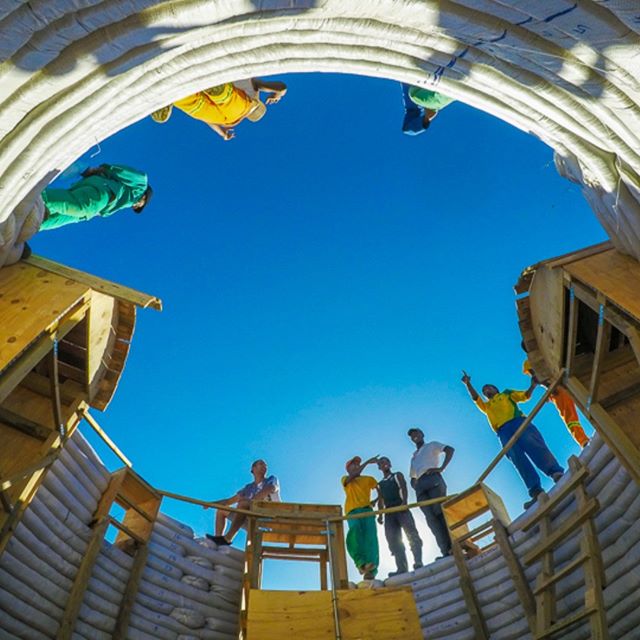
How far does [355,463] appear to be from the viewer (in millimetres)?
10867

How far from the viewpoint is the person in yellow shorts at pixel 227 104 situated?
7.53 meters

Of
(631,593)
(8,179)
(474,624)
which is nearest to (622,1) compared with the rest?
(8,179)

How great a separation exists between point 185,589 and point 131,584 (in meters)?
0.76

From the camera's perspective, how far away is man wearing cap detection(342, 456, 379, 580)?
929 centimetres

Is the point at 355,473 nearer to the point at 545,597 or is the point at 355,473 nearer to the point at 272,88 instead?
the point at 545,597

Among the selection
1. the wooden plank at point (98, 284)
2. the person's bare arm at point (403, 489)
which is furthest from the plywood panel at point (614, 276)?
the person's bare arm at point (403, 489)

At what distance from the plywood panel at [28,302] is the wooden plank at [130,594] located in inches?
162

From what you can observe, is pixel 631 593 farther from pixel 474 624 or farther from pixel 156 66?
pixel 156 66

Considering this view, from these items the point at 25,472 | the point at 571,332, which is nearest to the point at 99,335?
the point at 25,472

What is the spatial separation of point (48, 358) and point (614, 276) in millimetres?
5641

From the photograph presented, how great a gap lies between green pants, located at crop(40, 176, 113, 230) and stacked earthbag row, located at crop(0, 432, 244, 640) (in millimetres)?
2880

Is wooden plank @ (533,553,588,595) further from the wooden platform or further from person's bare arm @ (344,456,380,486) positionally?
person's bare arm @ (344,456,380,486)

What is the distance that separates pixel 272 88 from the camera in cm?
892

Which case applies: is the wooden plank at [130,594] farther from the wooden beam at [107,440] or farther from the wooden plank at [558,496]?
the wooden plank at [558,496]
